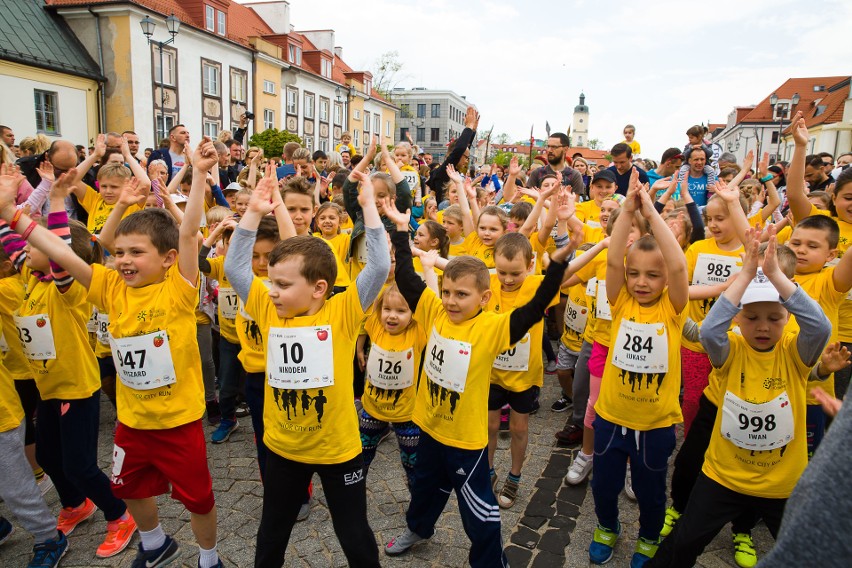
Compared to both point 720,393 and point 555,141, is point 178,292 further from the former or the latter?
point 555,141

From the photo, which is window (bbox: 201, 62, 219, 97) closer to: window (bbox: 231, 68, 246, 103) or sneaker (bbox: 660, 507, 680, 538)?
window (bbox: 231, 68, 246, 103)

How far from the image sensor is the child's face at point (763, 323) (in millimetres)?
2814

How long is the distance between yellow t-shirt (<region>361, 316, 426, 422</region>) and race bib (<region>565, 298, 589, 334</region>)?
2019mm

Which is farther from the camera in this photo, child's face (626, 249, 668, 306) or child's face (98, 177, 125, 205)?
child's face (98, 177, 125, 205)

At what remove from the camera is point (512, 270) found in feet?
13.2

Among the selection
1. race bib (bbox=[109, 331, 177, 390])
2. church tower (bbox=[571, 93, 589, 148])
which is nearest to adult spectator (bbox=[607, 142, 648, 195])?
race bib (bbox=[109, 331, 177, 390])

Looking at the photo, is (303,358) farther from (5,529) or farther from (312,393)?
(5,529)

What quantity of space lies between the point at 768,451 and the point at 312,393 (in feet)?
7.86

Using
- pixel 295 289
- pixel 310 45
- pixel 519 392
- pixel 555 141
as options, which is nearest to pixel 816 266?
pixel 519 392

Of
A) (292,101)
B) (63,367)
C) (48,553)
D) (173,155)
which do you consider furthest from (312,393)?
(292,101)

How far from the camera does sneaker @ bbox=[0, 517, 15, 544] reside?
11.5ft

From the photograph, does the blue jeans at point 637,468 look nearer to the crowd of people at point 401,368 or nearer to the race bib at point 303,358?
the crowd of people at point 401,368

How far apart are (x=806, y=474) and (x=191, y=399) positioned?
121 inches

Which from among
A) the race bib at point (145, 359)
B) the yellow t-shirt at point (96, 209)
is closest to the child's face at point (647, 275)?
the race bib at point (145, 359)
